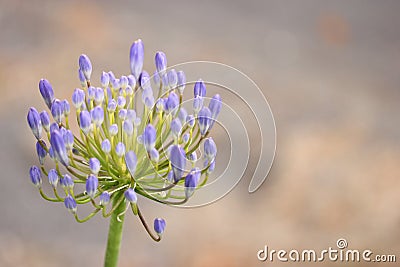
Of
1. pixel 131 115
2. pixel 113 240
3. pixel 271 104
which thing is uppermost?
pixel 271 104

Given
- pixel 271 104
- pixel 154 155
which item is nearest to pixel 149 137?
pixel 154 155

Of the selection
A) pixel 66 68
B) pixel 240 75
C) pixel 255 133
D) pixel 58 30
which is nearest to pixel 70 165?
pixel 240 75

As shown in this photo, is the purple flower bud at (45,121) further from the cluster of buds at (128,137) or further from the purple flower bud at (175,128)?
the purple flower bud at (175,128)

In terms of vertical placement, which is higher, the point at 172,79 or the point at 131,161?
the point at 172,79

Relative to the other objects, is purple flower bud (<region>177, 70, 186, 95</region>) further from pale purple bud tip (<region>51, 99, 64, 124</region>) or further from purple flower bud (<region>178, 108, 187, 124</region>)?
pale purple bud tip (<region>51, 99, 64, 124</region>)

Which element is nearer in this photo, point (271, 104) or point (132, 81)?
point (132, 81)

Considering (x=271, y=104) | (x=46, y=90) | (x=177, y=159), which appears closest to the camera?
(x=177, y=159)

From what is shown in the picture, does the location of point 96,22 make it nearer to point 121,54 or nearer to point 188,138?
point 121,54

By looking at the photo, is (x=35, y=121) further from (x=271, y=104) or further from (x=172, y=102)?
(x=271, y=104)

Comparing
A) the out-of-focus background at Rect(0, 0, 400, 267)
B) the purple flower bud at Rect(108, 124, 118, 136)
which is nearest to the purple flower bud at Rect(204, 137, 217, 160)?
the purple flower bud at Rect(108, 124, 118, 136)
